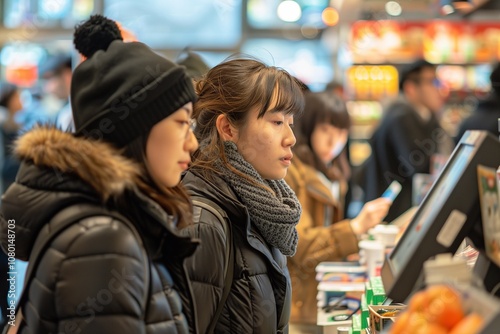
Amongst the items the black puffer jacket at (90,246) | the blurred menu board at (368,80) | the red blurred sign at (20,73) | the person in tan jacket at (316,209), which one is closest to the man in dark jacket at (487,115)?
the person in tan jacket at (316,209)

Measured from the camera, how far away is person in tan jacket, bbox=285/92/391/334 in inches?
153

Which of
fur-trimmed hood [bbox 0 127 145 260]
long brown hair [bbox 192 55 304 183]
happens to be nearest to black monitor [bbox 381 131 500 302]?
fur-trimmed hood [bbox 0 127 145 260]

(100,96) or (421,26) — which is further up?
(100,96)

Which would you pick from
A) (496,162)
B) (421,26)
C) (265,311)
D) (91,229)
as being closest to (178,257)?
(91,229)

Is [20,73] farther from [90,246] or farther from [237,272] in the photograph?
[90,246]

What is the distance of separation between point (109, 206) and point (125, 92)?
251mm

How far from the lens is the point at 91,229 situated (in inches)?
67.8

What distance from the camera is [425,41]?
407 inches

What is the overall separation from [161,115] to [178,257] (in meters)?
0.33

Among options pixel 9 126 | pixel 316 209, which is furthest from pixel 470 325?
pixel 9 126

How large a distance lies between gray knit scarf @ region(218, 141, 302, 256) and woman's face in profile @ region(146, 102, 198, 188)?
647mm

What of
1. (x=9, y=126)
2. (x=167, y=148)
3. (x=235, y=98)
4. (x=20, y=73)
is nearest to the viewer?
(x=167, y=148)

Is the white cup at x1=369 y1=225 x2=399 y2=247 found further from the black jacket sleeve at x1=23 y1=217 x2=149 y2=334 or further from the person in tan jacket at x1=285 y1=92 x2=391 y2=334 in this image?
the black jacket sleeve at x1=23 y1=217 x2=149 y2=334

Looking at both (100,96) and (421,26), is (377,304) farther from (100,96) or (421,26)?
(421,26)
